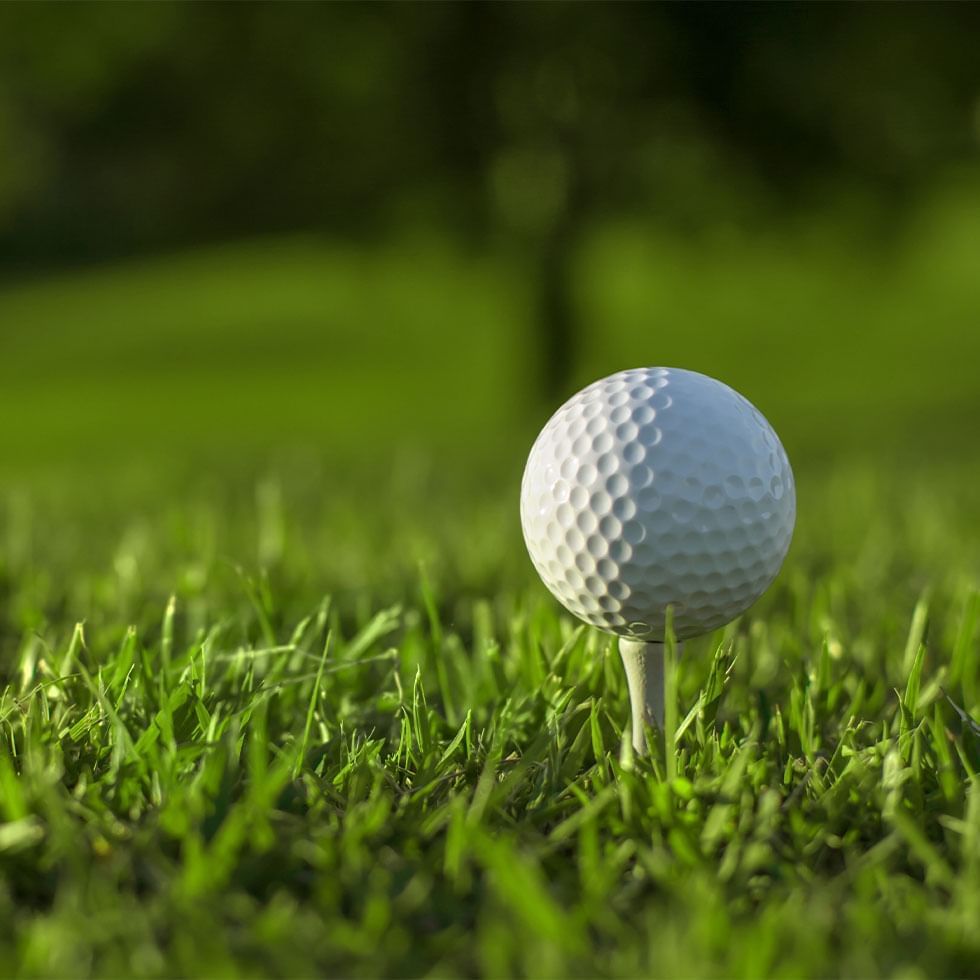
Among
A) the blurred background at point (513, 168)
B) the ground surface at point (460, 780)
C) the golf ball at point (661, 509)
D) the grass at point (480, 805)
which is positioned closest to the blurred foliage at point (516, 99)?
the blurred background at point (513, 168)

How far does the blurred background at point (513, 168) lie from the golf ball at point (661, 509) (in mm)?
4696

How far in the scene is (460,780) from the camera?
1812 mm

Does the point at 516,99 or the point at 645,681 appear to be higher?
the point at 516,99

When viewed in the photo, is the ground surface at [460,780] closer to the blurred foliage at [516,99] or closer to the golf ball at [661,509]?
the golf ball at [661,509]

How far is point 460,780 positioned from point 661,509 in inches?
20.5

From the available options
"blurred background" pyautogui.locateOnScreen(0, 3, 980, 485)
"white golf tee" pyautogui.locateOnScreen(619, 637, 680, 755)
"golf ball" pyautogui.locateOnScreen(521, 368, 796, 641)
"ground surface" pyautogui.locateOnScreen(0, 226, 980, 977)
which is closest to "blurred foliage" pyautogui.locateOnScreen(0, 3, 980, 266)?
"blurred background" pyautogui.locateOnScreen(0, 3, 980, 485)

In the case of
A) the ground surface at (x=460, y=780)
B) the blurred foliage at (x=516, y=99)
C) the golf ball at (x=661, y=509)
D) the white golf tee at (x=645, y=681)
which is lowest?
the ground surface at (x=460, y=780)

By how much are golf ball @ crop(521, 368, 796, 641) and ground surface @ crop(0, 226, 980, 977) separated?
0.48ft

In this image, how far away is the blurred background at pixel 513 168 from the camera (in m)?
9.79

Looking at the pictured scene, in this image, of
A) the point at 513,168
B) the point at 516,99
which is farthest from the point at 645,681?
the point at 513,168

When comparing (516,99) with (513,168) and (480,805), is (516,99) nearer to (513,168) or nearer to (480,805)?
(513,168)

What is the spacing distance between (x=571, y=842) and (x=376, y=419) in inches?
483

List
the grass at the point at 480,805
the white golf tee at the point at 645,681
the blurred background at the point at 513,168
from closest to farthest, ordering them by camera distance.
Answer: the grass at the point at 480,805 → the white golf tee at the point at 645,681 → the blurred background at the point at 513,168

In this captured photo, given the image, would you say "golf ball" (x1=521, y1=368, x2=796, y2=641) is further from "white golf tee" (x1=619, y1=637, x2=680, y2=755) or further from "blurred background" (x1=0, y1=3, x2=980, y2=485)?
"blurred background" (x1=0, y1=3, x2=980, y2=485)
